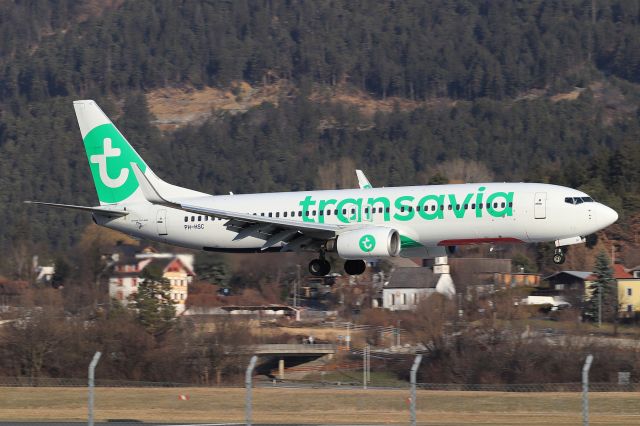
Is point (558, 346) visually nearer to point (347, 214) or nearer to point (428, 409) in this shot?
point (347, 214)

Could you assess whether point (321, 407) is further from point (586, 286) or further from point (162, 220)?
point (586, 286)

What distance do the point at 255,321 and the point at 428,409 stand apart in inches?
2418

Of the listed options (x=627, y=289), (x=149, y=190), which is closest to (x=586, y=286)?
(x=627, y=289)

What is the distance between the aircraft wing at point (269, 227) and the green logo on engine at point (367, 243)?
5.50ft

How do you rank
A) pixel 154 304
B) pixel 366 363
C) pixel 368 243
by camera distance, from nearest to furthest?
pixel 368 243, pixel 154 304, pixel 366 363

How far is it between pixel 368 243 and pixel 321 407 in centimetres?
858

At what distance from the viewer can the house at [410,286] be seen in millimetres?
116938

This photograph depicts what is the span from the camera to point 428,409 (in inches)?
1914

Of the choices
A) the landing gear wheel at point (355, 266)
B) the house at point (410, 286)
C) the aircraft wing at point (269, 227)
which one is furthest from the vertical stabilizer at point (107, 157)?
the house at point (410, 286)

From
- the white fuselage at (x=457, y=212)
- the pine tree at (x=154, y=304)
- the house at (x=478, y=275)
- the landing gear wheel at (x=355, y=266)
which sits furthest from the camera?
the house at (x=478, y=275)

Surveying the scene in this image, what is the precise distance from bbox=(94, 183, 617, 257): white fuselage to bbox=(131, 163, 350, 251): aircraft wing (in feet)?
2.48

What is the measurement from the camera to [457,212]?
55.6 meters

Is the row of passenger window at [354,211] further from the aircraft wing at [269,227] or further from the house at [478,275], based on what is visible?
the house at [478,275]

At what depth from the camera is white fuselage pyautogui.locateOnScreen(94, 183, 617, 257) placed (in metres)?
55.3
